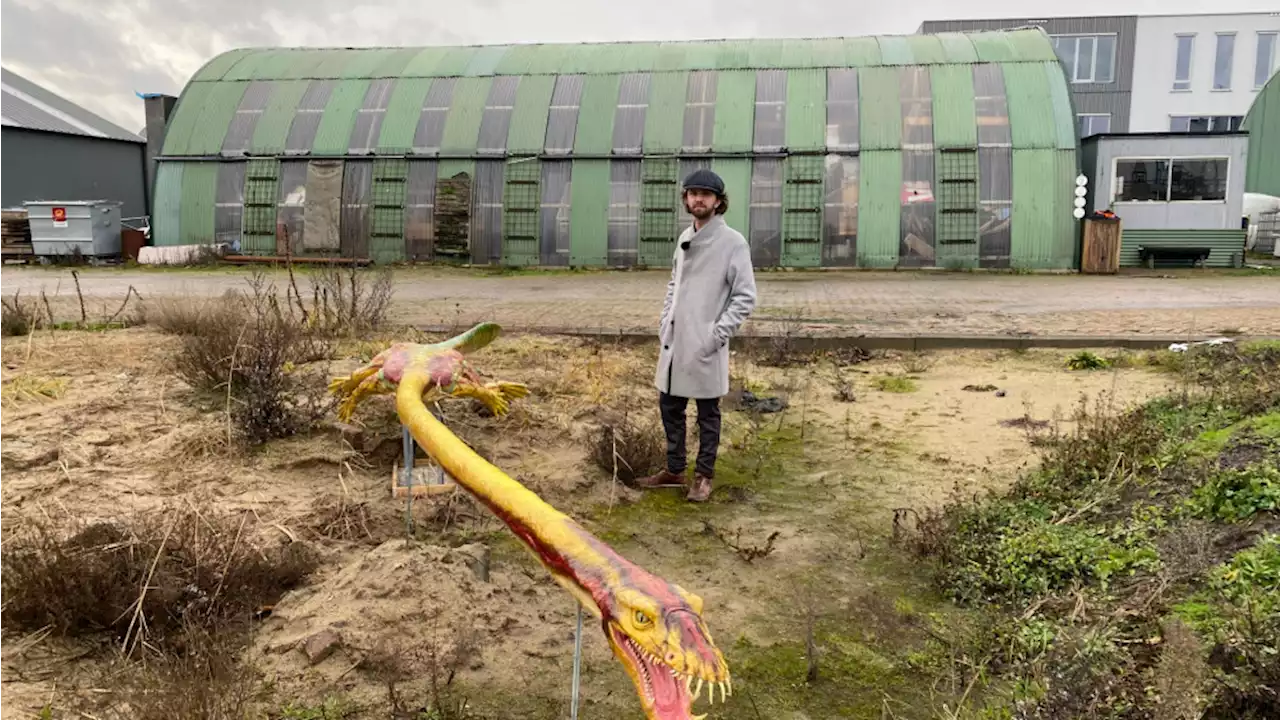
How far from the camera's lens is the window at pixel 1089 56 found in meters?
35.7

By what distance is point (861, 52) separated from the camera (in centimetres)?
2089

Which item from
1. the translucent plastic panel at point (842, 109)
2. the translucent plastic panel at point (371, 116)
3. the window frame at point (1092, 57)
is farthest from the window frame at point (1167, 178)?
the window frame at point (1092, 57)

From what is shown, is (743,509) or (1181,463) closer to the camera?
(1181,463)

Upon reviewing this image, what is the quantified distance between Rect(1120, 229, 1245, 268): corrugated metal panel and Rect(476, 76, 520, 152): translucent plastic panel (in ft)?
45.9

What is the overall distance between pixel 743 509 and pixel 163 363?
205 inches

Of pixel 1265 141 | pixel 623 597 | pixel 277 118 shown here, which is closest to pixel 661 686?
pixel 623 597

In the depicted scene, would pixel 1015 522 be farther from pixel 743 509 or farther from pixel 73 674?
pixel 73 674

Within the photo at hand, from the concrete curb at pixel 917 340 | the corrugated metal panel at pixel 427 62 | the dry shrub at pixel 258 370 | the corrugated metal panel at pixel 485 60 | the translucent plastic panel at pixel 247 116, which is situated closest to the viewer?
the dry shrub at pixel 258 370

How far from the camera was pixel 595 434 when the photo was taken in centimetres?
610

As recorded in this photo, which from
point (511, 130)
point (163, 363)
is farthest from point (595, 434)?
point (511, 130)

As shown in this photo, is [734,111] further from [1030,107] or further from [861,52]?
[1030,107]

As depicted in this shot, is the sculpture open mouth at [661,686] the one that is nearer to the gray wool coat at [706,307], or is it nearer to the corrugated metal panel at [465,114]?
the gray wool coat at [706,307]

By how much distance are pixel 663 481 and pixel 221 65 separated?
22436mm

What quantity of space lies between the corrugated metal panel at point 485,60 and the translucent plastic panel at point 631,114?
3410 mm
